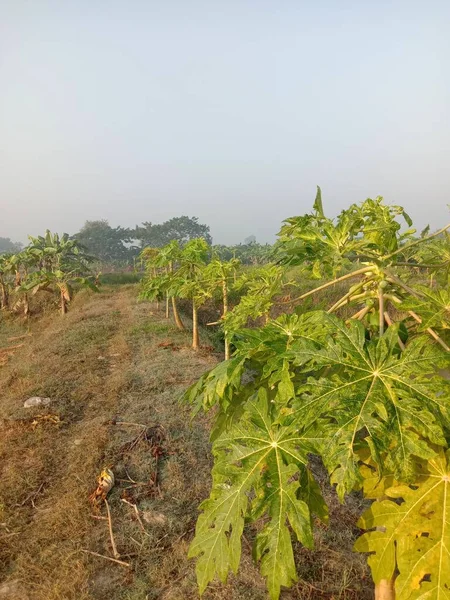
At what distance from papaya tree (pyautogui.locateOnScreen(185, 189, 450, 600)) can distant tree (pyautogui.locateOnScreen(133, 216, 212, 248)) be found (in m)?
58.2

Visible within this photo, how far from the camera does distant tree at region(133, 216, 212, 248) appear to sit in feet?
199

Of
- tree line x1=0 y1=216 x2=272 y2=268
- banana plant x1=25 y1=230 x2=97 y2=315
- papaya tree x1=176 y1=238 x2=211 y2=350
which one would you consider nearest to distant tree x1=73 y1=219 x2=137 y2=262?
tree line x1=0 y1=216 x2=272 y2=268

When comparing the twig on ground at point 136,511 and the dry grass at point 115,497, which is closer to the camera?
the dry grass at point 115,497

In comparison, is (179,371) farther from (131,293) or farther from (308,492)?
(131,293)

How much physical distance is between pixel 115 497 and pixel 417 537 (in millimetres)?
3620

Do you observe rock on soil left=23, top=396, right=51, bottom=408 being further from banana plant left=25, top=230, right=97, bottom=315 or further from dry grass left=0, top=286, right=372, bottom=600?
banana plant left=25, top=230, right=97, bottom=315

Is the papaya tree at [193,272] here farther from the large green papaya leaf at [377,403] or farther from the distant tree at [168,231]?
the distant tree at [168,231]

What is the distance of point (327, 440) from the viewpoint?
113 centimetres

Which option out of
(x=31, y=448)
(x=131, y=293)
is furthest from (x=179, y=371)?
Answer: (x=131, y=293)

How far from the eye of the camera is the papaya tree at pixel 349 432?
113 cm

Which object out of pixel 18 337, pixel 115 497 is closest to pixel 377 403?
pixel 115 497

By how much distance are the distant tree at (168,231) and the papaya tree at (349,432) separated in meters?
58.2

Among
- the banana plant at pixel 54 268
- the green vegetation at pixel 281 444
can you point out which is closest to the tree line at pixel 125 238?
the banana plant at pixel 54 268

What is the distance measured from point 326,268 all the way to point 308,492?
91 cm
